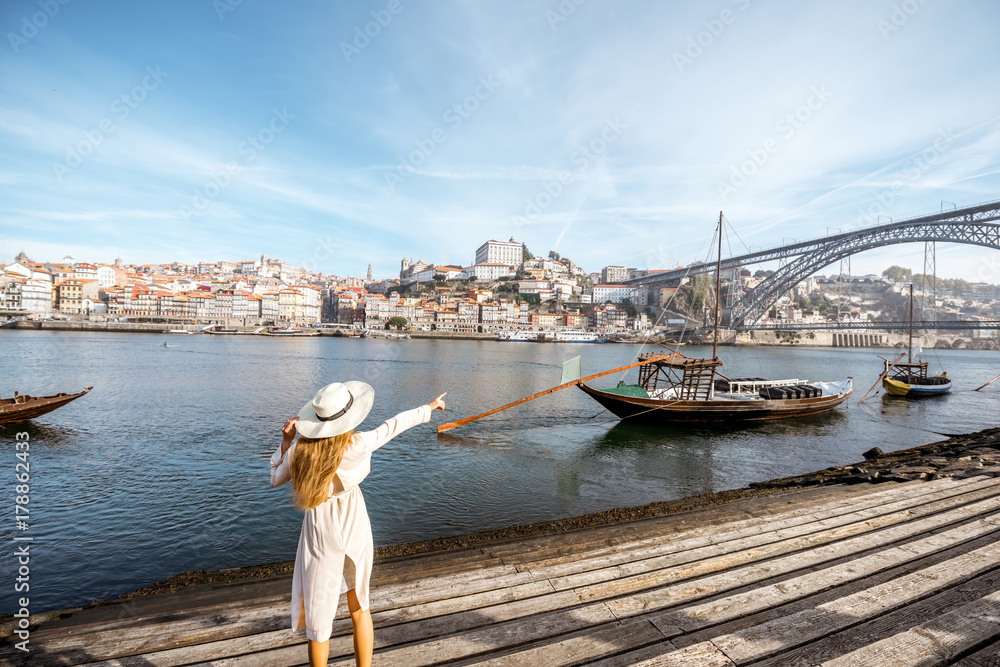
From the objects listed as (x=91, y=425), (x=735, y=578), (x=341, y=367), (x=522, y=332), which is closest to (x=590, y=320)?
(x=522, y=332)

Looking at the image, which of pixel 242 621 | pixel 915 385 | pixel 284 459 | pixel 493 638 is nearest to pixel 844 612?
pixel 493 638

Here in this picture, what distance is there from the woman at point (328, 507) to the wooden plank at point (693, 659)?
1297 mm

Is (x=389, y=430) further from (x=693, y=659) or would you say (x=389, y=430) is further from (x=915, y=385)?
(x=915, y=385)

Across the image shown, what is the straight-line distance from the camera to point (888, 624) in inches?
94.6

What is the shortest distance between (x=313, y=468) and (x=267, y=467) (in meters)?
9.35

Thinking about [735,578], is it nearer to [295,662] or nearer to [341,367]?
[295,662]

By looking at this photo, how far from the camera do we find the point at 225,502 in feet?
25.5

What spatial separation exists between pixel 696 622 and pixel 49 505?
9.92m

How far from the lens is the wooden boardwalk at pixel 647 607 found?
2258 mm

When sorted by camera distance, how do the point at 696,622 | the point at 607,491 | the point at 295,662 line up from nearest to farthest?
the point at 295,662 → the point at 696,622 → the point at 607,491

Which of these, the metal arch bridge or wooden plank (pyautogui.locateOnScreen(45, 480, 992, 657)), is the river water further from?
the metal arch bridge

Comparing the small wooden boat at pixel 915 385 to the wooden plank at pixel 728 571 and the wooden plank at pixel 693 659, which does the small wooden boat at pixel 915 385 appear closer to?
the wooden plank at pixel 728 571

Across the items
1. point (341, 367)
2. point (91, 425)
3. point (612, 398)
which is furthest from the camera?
point (341, 367)

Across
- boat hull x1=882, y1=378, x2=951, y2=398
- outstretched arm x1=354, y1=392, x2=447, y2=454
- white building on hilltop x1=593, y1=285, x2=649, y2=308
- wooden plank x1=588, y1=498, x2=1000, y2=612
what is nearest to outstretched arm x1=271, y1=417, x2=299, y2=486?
outstretched arm x1=354, y1=392, x2=447, y2=454
